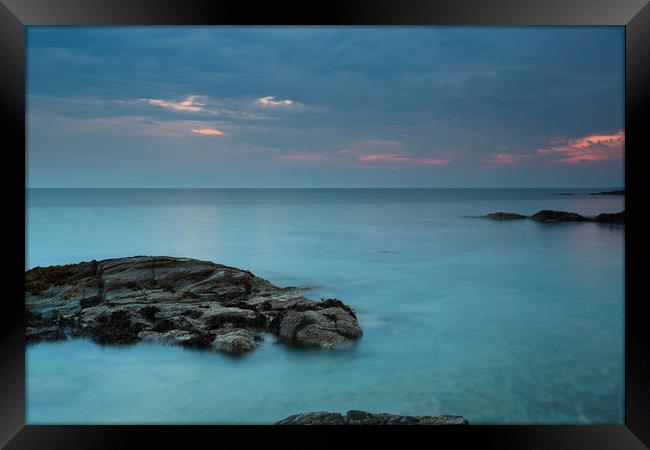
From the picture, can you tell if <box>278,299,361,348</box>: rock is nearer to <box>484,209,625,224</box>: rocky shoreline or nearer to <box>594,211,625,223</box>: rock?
<box>484,209,625,224</box>: rocky shoreline

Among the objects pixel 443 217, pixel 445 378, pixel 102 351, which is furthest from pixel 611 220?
pixel 102 351

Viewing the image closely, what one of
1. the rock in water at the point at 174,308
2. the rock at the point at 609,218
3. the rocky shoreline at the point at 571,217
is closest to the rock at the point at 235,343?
the rock in water at the point at 174,308

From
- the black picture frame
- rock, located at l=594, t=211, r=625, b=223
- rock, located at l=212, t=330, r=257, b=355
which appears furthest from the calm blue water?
rock, located at l=594, t=211, r=625, b=223

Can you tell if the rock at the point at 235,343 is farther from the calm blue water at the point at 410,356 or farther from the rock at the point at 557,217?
the rock at the point at 557,217

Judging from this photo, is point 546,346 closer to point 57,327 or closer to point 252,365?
point 252,365

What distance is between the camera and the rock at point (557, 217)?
54.6 ft

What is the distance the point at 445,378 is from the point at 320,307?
1736mm

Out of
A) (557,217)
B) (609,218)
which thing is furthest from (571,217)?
(609,218)

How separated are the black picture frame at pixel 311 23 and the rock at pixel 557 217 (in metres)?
14.7

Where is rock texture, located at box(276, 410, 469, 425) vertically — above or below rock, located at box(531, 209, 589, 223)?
below

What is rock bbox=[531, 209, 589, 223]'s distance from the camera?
54.6 ft

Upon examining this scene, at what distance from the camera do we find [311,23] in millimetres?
3180

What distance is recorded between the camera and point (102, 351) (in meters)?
5.67

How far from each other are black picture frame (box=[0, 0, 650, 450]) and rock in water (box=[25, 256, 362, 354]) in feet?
8.07
